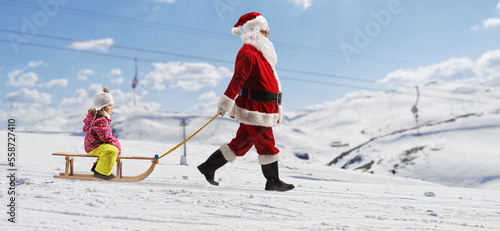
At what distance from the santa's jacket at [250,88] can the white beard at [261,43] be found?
0.29 ft

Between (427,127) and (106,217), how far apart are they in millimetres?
37598

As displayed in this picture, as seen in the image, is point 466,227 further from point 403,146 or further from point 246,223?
point 403,146

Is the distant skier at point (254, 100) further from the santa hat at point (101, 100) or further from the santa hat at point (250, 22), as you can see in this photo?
the santa hat at point (101, 100)

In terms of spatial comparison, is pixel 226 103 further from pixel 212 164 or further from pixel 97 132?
pixel 97 132

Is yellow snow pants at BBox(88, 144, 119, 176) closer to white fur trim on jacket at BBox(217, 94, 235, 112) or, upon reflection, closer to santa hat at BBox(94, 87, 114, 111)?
santa hat at BBox(94, 87, 114, 111)

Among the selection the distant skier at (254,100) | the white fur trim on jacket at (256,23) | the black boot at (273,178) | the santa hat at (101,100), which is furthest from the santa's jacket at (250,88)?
the santa hat at (101,100)

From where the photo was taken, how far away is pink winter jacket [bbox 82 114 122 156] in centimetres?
427

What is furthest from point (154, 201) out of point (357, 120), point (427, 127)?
point (357, 120)

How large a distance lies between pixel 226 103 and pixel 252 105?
11.4 inches

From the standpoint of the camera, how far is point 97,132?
427 cm

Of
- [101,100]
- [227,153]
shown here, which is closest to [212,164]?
[227,153]

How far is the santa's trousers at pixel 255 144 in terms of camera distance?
4039 mm

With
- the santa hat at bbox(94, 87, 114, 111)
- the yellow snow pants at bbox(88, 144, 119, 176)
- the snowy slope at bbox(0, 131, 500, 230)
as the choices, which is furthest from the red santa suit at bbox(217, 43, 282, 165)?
the santa hat at bbox(94, 87, 114, 111)

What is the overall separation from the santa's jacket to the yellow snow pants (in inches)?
56.1
